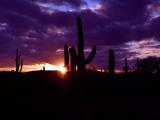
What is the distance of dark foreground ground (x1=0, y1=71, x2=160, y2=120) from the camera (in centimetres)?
927

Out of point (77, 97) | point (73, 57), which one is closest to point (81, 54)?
point (73, 57)

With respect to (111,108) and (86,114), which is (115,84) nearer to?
(111,108)

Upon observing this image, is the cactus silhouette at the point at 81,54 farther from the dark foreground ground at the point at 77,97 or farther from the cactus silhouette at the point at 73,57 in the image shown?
the dark foreground ground at the point at 77,97

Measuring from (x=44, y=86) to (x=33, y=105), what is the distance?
70 centimetres

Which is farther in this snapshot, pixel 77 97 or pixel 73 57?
pixel 73 57

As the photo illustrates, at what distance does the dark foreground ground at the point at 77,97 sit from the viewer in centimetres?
927

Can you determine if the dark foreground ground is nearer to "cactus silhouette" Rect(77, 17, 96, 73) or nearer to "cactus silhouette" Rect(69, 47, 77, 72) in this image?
"cactus silhouette" Rect(77, 17, 96, 73)

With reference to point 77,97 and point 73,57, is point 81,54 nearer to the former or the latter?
point 73,57

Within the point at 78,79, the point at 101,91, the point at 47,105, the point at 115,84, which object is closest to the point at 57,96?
the point at 47,105

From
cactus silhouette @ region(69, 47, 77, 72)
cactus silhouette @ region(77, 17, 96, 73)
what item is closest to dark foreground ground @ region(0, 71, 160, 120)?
cactus silhouette @ region(77, 17, 96, 73)

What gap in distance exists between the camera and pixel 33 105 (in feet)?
30.2

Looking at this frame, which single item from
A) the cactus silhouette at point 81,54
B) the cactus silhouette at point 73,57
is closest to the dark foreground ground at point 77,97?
the cactus silhouette at point 81,54

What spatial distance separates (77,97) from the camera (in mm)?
10172

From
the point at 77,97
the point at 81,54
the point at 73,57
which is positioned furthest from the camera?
the point at 73,57
